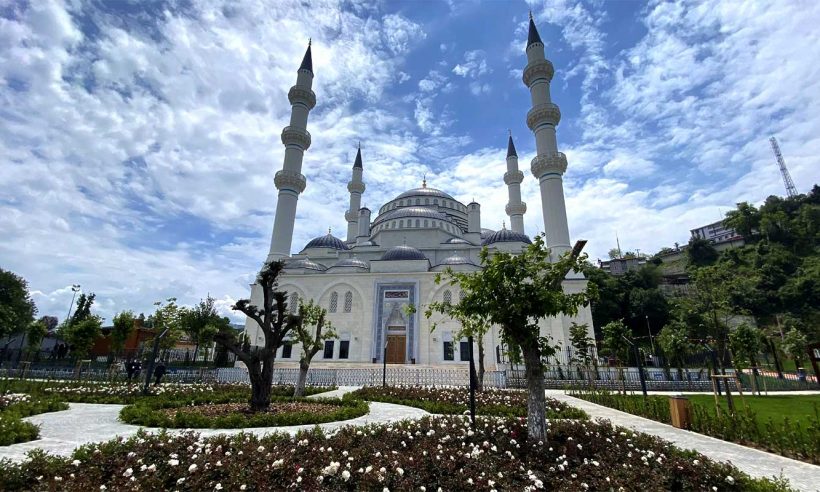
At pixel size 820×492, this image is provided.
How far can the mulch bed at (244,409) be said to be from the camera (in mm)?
8891

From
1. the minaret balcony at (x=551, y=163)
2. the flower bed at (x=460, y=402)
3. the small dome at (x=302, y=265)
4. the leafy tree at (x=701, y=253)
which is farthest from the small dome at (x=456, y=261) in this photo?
the leafy tree at (x=701, y=253)

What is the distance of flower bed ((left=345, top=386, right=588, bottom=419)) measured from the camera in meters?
9.44

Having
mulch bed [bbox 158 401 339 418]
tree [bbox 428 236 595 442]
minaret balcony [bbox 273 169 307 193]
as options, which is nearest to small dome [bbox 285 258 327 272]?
minaret balcony [bbox 273 169 307 193]

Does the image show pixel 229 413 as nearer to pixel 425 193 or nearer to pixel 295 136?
pixel 295 136

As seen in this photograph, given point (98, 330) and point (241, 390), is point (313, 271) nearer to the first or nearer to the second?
point (98, 330)

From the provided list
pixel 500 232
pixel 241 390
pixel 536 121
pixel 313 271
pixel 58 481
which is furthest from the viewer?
pixel 500 232

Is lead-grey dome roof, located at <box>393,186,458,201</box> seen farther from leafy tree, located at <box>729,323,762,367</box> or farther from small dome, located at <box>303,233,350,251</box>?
leafy tree, located at <box>729,323,762,367</box>

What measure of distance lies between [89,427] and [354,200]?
3584cm

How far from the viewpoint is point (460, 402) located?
1103cm

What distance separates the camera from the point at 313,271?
102ft

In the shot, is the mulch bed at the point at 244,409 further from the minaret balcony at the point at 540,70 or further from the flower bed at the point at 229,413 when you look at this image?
the minaret balcony at the point at 540,70

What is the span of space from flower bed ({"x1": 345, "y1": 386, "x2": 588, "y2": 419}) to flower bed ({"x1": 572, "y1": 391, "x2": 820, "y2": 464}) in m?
1.79

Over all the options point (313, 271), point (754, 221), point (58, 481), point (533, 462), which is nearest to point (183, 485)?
point (58, 481)

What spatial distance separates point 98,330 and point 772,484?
25.2m
